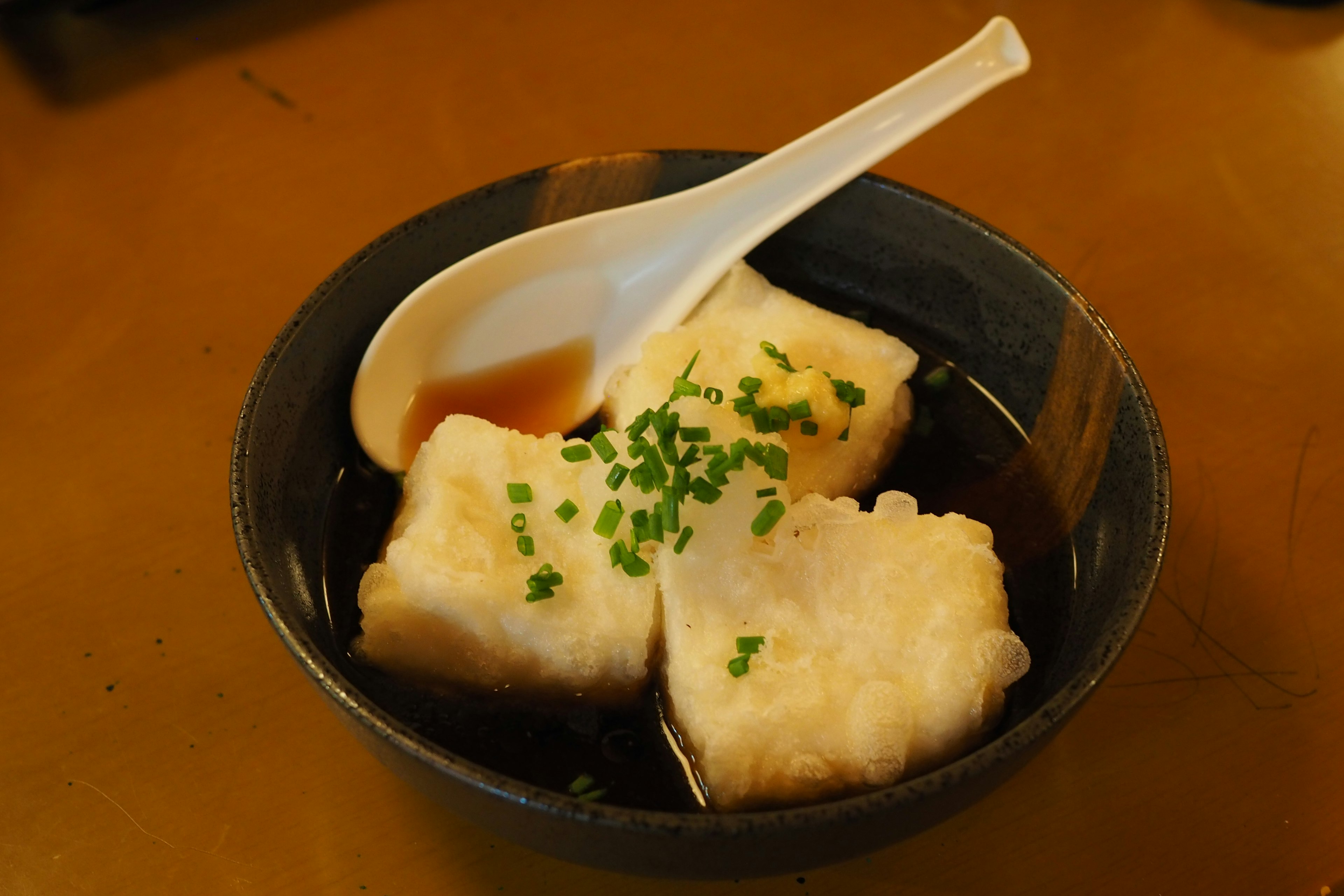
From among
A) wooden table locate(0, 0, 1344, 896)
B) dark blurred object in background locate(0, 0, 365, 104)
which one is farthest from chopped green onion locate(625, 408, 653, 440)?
dark blurred object in background locate(0, 0, 365, 104)

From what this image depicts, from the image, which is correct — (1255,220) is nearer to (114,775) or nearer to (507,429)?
(507,429)

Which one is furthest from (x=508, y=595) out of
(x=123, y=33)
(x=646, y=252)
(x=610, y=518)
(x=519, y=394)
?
(x=123, y=33)

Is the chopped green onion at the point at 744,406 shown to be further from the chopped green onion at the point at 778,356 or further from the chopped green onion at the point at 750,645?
the chopped green onion at the point at 750,645

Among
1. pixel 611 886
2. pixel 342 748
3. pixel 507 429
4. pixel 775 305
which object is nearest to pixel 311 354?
pixel 507 429

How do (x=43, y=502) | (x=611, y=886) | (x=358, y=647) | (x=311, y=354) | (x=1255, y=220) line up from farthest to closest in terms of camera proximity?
(x=1255, y=220), (x=43, y=502), (x=311, y=354), (x=358, y=647), (x=611, y=886)

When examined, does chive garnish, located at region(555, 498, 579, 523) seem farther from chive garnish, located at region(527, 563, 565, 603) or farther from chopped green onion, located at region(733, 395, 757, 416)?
chopped green onion, located at region(733, 395, 757, 416)
